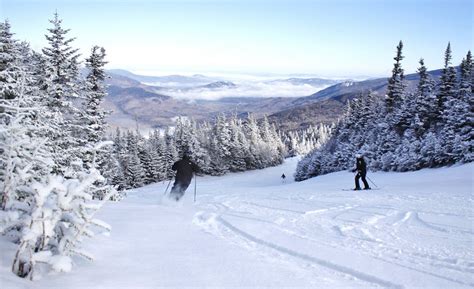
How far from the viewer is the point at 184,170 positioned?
542 inches

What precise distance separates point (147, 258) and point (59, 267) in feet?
4.84

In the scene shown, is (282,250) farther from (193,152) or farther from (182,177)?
(193,152)

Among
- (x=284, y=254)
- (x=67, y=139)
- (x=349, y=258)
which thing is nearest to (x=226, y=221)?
(x=284, y=254)

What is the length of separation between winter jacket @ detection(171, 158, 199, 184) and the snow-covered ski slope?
406cm

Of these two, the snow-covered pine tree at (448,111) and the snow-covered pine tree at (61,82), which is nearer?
the snow-covered pine tree at (61,82)

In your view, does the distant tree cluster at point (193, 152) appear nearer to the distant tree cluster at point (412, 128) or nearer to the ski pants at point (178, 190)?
the distant tree cluster at point (412, 128)

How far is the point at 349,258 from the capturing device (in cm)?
546

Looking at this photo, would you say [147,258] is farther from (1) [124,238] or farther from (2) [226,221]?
(2) [226,221]

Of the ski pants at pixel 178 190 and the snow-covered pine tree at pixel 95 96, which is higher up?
the snow-covered pine tree at pixel 95 96

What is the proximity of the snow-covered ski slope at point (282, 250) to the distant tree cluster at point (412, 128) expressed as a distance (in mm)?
15008

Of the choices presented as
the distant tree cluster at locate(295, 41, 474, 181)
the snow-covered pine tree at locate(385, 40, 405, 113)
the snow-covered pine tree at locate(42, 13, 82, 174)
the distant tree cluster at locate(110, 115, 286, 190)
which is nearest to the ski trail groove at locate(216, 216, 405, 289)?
the snow-covered pine tree at locate(42, 13, 82, 174)

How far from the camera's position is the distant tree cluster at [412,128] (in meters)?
23.6

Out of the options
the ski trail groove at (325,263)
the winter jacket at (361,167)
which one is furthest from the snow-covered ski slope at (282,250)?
the winter jacket at (361,167)

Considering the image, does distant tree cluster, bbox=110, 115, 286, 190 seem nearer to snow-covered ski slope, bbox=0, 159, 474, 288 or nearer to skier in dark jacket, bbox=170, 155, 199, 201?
skier in dark jacket, bbox=170, 155, 199, 201
